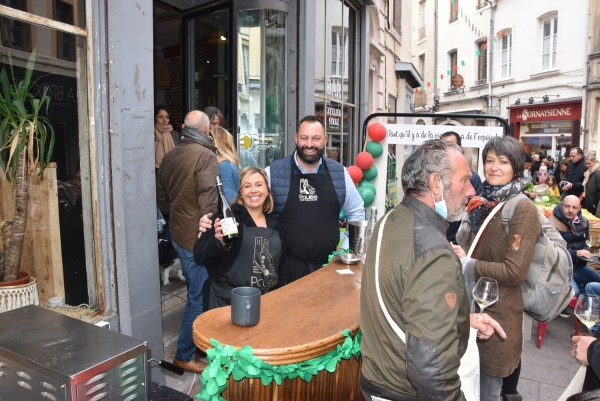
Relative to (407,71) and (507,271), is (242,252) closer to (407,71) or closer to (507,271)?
(507,271)

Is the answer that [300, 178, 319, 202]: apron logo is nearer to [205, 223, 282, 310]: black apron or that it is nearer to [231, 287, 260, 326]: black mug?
[205, 223, 282, 310]: black apron

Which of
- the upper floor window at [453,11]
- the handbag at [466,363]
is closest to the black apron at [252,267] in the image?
the handbag at [466,363]

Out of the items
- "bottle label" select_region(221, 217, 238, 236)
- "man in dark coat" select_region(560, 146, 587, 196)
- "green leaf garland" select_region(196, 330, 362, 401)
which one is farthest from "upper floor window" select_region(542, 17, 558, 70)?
"green leaf garland" select_region(196, 330, 362, 401)

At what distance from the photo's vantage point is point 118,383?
148 centimetres

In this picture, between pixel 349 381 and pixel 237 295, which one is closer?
pixel 237 295

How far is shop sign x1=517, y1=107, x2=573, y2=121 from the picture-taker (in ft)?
57.4

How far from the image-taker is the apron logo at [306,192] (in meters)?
3.46

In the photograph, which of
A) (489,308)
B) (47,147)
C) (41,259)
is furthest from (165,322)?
(489,308)

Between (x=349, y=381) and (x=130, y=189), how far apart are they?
6.60ft

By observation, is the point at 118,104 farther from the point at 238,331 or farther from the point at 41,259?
the point at 238,331

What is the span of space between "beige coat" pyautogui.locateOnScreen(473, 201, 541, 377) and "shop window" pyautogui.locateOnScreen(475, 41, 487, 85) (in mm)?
21909

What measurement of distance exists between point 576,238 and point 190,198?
13.6 ft

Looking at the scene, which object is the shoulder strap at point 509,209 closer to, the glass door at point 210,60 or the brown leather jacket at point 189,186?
the brown leather jacket at point 189,186

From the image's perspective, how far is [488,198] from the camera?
2.81m
